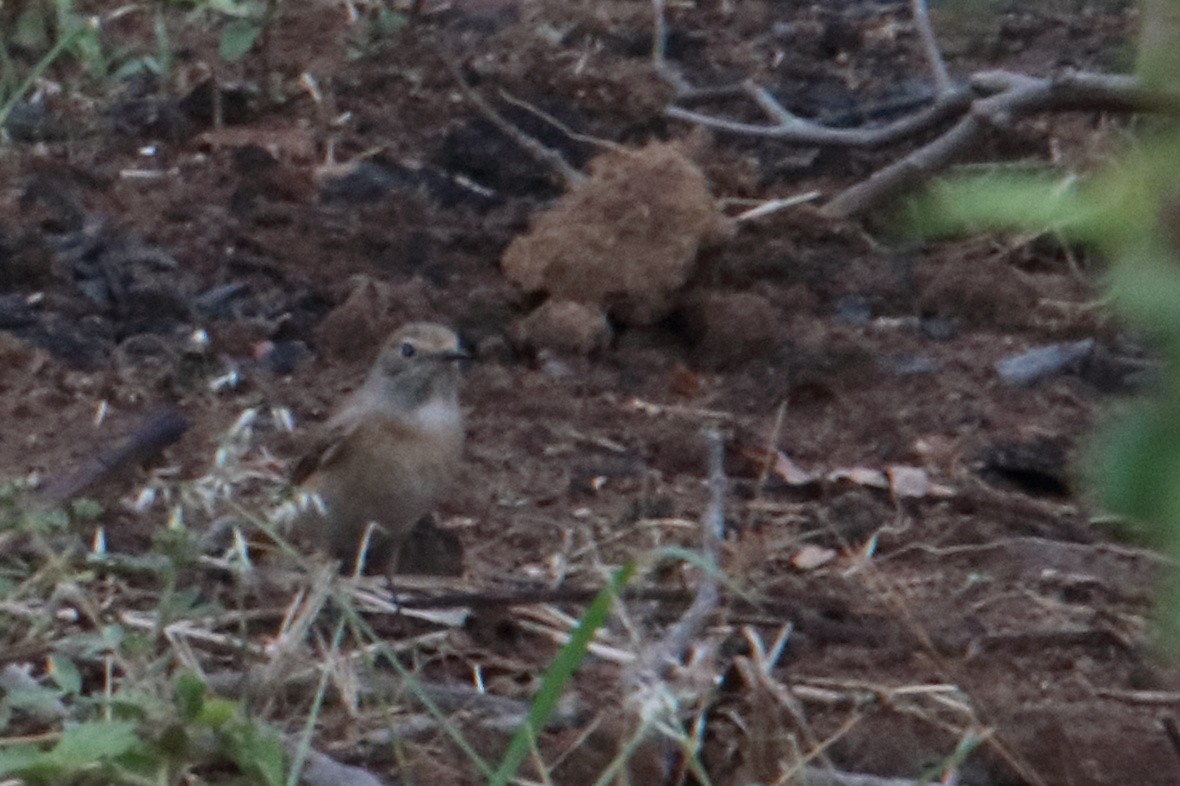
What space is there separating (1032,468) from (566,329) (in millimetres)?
1395

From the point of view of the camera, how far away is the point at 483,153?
7449 millimetres

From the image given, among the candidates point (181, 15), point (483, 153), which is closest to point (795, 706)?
point (483, 153)

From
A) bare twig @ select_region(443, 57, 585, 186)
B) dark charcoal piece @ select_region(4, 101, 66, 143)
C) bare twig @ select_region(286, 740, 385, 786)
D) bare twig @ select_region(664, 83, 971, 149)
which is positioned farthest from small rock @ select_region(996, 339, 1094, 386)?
dark charcoal piece @ select_region(4, 101, 66, 143)

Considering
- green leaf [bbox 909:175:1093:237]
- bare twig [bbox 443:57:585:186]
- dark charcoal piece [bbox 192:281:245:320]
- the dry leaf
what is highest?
green leaf [bbox 909:175:1093:237]

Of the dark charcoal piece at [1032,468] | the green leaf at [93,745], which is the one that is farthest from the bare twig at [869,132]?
the green leaf at [93,745]

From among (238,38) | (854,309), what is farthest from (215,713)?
(238,38)

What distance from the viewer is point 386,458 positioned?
530cm

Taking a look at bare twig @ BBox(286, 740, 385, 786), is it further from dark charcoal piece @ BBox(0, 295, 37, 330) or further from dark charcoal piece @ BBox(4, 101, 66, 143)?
dark charcoal piece @ BBox(4, 101, 66, 143)

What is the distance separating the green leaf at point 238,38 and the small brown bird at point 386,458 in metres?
2.82

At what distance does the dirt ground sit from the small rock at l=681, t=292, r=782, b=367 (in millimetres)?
12

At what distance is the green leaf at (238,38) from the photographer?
26.3 feet

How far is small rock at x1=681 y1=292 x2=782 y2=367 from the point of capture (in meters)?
6.22

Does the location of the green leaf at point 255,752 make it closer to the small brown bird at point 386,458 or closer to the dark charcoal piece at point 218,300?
the small brown bird at point 386,458

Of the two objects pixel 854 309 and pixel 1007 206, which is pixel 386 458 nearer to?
pixel 854 309
